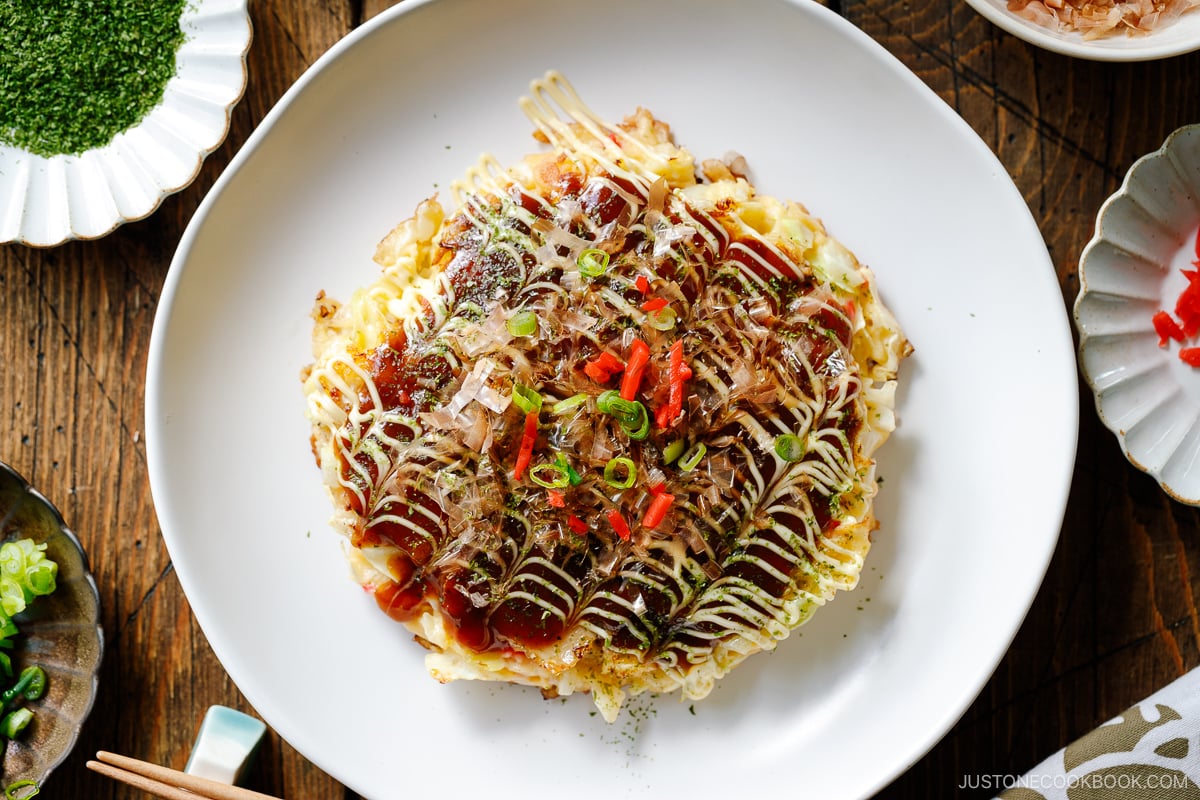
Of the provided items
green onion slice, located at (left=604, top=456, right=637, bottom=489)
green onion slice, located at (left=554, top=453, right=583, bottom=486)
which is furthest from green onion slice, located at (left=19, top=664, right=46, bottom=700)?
green onion slice, located at (left=604, top=456, right=637, bottom=489)

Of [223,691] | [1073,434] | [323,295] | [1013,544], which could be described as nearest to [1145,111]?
[1073,434]

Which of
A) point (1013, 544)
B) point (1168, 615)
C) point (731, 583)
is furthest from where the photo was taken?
point (1168, 615)

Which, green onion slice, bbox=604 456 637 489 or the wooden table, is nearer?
green onion slice, bbox=604 456 637 489

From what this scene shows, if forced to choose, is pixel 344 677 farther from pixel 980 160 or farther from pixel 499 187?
pixel 980 160

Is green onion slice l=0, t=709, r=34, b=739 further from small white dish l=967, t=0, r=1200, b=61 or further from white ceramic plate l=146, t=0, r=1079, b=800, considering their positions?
small white dish l=967, t=0, r=1200, b=61

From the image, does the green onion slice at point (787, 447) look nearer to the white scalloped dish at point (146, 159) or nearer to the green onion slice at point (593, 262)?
the green onion slice at point (593, 262)

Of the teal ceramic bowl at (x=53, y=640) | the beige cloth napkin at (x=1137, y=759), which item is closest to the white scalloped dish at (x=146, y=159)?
the teal ceramic bowl at (x=53, y=640)
